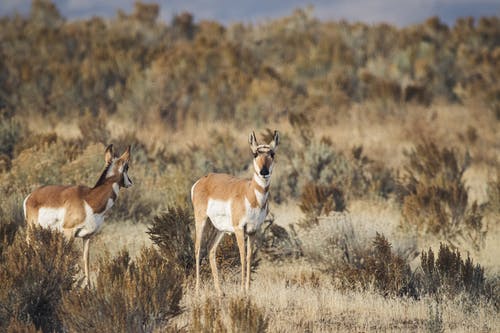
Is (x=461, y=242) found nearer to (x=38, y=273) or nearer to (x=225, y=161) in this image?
(x=225, y=161)

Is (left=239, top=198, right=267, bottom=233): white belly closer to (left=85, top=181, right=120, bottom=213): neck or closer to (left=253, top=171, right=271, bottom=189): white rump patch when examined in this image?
(left=253, top=171, right=271, bottom=189): white rump patch

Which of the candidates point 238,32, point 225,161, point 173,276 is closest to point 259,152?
point 173,276

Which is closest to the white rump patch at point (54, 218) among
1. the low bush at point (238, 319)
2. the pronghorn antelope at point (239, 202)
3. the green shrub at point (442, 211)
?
the pronghorn antelope at point (239, 202)

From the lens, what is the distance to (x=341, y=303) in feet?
22.3

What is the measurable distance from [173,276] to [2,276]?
136 centimetres

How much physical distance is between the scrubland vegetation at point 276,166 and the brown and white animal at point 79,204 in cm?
50

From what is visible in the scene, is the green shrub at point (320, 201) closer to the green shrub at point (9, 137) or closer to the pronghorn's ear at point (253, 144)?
the pronghorn's ear at point (253, 144)

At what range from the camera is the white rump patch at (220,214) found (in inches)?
276

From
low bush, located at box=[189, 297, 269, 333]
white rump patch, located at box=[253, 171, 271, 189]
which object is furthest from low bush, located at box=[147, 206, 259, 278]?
low bush, located at box=[189, 297, 269, 333]

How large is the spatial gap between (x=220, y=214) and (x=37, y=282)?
7.14ft

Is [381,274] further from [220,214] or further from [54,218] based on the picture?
[54,218]

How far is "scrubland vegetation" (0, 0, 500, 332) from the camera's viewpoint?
18.9ft

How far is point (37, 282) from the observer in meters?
5.59

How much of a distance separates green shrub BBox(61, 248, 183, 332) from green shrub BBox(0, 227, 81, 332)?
1.11 feet
